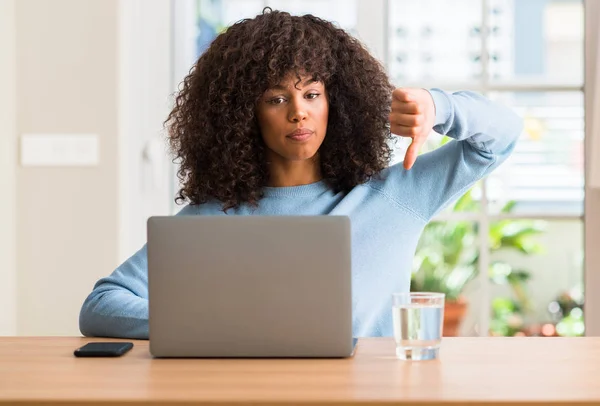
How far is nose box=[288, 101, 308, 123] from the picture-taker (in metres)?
1.77

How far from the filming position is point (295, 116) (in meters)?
1.77

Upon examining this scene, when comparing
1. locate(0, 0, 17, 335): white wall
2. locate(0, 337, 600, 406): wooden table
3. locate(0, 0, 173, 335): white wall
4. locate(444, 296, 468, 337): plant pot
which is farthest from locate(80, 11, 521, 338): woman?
locate(444, 296, 468, 337): plant pot

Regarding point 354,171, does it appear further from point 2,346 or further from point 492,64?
point 492,64

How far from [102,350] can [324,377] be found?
38 centimetres

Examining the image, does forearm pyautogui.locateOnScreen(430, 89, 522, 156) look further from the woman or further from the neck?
the neck

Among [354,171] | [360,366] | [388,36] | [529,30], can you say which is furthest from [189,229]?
[529,30]

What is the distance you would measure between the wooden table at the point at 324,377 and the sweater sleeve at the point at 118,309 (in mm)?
110

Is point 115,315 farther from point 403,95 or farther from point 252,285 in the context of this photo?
point 403,95

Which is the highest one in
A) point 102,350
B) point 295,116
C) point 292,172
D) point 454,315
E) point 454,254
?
point 295,116

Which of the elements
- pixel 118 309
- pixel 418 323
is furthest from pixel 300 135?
pixel 418 323

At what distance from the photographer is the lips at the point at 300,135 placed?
177cm

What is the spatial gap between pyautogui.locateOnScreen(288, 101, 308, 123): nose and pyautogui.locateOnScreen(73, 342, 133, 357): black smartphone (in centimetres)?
61

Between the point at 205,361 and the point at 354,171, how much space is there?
75 centimetres

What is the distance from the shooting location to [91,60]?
2922 millimetres
